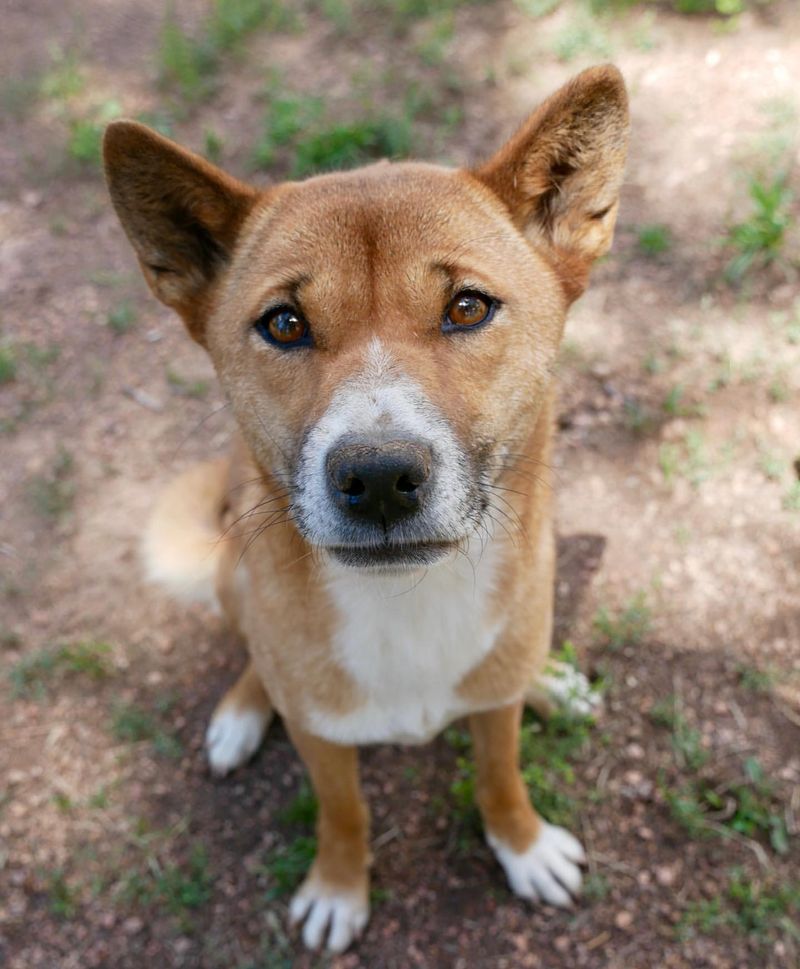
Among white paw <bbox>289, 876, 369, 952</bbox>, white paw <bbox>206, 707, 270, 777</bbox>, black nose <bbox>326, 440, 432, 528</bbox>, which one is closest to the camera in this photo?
black nose <bbox>326, 440, 432, 528</bbox>

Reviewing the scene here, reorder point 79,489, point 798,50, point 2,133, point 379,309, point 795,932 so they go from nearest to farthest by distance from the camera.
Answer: point 379,309
point 795,932
point 79,489
point 798,50
point 2,133

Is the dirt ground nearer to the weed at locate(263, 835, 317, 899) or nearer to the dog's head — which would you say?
the weed at locate(263, 835, 317, 899)

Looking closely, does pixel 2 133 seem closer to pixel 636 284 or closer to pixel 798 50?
pixel 636 284

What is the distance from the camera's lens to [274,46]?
609cm

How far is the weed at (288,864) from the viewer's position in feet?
10.0

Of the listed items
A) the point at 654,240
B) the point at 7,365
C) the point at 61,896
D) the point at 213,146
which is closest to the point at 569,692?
the point at 61,896

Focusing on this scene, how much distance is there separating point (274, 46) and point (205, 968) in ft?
19.5

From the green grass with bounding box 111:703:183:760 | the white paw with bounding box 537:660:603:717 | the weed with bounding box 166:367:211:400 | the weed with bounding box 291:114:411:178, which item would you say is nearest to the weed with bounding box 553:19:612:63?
the weed with bounding box 291:114:411:178

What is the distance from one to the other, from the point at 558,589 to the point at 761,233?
7.32 feet

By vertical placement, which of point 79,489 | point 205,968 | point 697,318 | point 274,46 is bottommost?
point 205,968

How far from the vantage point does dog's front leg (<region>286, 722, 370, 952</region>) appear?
2.78 meters

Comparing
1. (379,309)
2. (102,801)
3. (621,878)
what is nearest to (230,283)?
(379,309)

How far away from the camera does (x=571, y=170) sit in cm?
226

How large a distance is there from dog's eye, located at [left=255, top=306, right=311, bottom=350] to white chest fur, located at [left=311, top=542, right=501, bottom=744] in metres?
0.63
